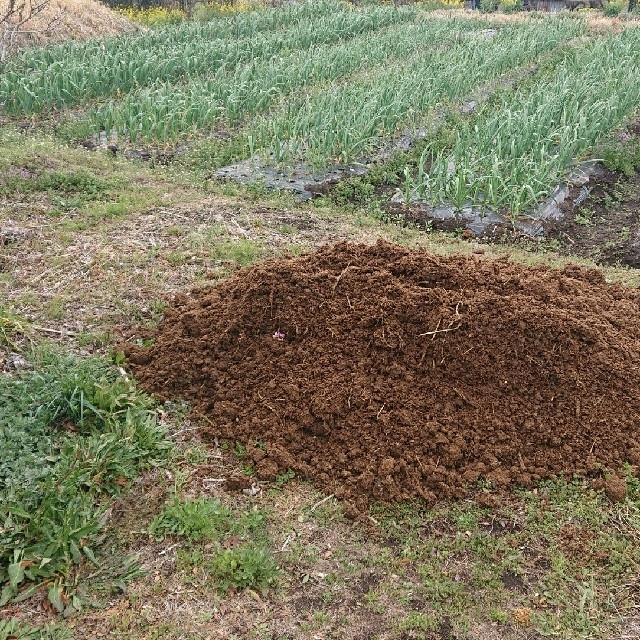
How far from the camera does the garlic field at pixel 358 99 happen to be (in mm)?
7094

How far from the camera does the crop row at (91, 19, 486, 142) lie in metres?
8.27

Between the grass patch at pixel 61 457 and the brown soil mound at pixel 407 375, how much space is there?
34 cm

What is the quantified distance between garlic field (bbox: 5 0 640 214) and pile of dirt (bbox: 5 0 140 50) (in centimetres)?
161

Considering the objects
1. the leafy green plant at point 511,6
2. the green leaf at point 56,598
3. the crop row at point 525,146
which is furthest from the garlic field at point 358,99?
the leafy green plant at point 511,6

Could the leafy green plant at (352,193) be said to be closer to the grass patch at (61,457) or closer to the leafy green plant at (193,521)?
the grass patch at (61,457)

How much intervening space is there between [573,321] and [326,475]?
1.58 meters

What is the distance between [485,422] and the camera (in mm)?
3369

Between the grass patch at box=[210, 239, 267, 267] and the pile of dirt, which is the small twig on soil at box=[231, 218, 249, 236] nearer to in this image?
the grass patch at box=[210, 239, 267, 267]

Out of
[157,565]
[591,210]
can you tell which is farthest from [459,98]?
[157,565]

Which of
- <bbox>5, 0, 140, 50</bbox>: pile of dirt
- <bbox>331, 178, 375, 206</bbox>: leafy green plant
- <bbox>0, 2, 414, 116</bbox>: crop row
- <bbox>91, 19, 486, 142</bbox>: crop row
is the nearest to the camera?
<bbox>331, 178, 375, 206</bbox>: leafy green plant

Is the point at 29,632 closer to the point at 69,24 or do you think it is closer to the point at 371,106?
the point at 371,106

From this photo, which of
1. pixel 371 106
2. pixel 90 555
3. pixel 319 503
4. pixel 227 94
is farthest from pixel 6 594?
pixel 227 94

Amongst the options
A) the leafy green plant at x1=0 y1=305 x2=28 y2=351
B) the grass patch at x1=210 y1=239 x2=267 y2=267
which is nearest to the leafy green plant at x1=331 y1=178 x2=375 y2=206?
the grass patch at x1=210 y1=239 x2=267 y2=267

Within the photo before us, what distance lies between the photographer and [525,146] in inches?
283
